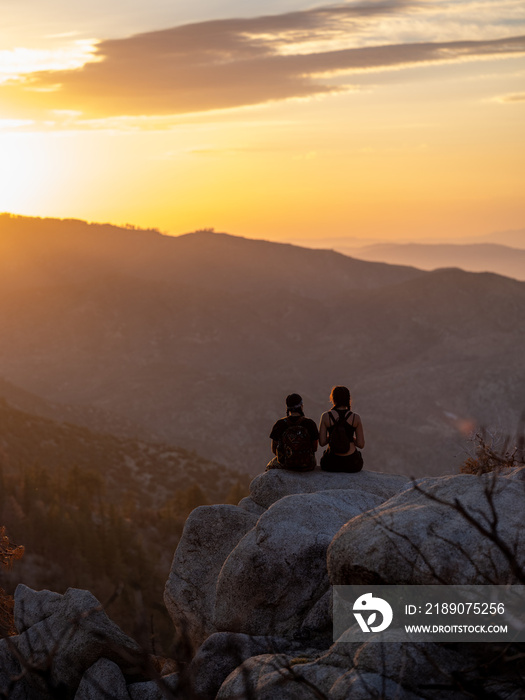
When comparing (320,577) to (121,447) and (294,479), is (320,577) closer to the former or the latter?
(294,479)

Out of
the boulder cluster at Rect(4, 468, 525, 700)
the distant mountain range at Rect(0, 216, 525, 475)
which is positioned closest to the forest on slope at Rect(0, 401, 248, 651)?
the boulder cluster at Rect(4, 468, 525, 700)

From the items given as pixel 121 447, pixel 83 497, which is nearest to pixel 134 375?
pixel 121 447

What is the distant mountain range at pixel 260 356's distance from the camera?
94625mm

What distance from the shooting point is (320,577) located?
384 inches

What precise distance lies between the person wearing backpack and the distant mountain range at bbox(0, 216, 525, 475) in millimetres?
68278

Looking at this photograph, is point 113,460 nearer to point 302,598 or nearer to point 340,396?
point 340,396

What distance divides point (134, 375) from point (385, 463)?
171 feet

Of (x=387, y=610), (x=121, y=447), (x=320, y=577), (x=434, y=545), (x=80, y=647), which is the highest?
(x=434, y=545)

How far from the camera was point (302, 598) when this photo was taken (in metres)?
9.65

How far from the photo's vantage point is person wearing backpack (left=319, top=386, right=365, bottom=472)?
42.7 feet

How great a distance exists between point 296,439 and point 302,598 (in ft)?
13.6

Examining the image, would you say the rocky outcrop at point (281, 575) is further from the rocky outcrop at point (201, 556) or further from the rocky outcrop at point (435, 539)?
the rocky outcrop at point (435, 539)

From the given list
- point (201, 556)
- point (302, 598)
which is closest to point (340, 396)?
point (201, 556)

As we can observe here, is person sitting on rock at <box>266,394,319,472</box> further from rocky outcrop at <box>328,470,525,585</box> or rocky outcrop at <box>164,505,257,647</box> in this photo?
rocky outcrop at <box>328,470,525,585</box>
